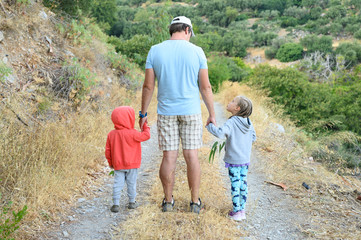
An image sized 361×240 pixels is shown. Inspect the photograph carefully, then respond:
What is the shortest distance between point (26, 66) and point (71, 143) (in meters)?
2.70

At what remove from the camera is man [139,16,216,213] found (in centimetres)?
284

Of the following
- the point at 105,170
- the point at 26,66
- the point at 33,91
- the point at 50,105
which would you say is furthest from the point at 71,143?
the point at 26,66

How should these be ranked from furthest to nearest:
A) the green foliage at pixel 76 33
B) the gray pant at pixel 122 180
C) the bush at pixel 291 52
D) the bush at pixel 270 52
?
the bush at pixel 270 52 → the bush at pixel 291 52 → the green foliage at pixel 76 33 → the gray pant at pixel 122 180

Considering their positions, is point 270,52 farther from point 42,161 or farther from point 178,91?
point 42,161

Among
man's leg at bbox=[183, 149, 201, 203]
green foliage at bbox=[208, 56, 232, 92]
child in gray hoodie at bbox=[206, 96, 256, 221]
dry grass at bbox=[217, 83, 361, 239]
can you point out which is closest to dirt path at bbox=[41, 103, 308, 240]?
dry grass at bbox=[217, 83, 361, 239]

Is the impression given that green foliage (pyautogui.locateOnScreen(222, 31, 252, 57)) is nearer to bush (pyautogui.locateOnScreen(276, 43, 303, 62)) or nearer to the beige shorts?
bush (pyautogui.locateOnScreen(276, 43, 303, 62))

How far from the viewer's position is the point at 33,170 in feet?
10.5

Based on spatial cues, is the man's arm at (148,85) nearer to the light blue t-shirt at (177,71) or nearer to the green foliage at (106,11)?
the light blue t-shirt at (177,71)

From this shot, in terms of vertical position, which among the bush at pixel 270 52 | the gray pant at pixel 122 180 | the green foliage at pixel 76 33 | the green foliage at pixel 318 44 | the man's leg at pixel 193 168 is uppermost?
the green foliage at pixel 318 44

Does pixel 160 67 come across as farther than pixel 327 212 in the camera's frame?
No

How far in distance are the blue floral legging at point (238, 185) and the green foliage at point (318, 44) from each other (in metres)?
43.0

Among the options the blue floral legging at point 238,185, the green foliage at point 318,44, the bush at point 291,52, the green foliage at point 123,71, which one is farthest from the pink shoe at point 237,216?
the bush at point 291,52

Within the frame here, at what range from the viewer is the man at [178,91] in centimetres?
284

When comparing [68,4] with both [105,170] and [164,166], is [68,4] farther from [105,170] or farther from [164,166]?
[164,166]
